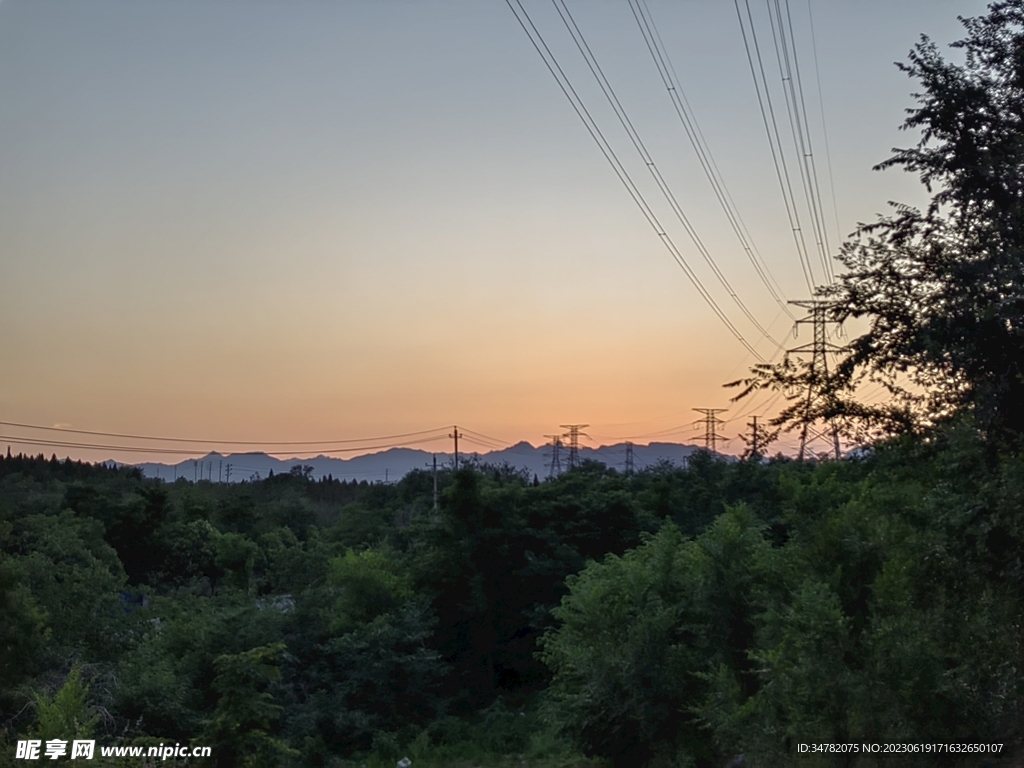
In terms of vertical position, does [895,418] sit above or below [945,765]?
above

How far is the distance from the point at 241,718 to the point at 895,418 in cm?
2067

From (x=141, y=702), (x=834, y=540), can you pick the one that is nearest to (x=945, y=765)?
(x=834, y=540)

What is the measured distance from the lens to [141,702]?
2412 cm

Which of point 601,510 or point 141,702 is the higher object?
point 601,510

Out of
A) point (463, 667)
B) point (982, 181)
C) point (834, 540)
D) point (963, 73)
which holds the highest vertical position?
point (963, 73)

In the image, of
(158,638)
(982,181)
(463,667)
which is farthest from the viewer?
(463,667)

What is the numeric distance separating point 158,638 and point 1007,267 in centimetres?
2948

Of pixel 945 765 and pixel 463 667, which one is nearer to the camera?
pixel 945 765

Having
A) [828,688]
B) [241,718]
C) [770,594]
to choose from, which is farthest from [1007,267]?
[241,718]

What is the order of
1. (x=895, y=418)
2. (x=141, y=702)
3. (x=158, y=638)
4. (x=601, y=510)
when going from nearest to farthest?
1. (x=895, y=418)
2. (x=141, y=702)
3. (x=158, y=638)
4. (x=601, y=510)

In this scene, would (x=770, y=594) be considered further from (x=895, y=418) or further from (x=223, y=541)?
Answer: (x=223, y=541)

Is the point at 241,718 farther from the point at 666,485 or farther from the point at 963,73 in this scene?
the point at 666,485

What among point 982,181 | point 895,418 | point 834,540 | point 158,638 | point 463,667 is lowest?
point 463,667

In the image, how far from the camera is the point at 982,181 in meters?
10.4
